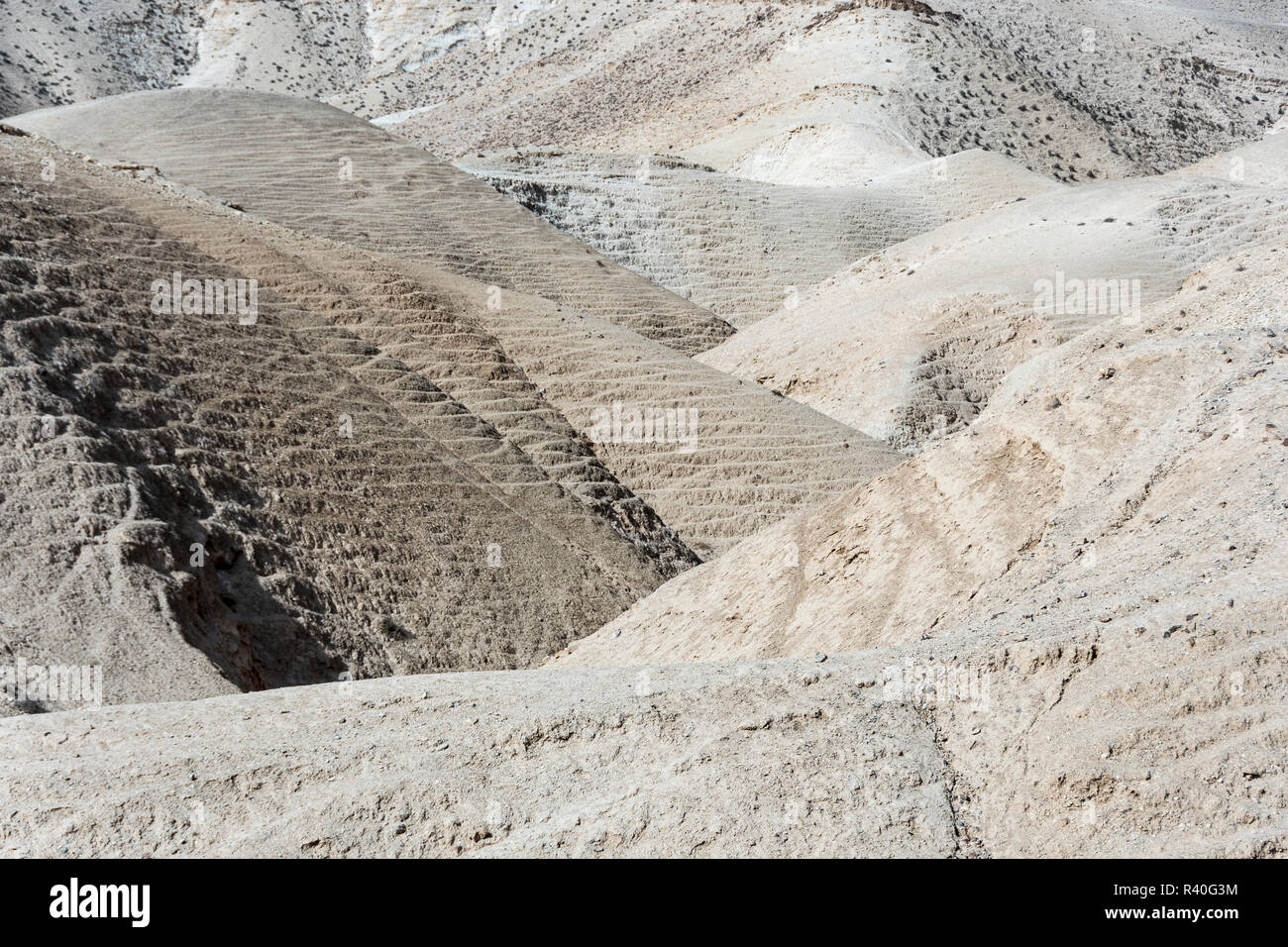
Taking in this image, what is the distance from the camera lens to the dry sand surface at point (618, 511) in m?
4.05

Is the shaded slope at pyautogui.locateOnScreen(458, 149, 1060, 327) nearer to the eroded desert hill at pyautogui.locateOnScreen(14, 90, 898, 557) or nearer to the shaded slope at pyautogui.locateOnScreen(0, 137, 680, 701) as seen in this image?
the eroded desert hill at pyautogui.locateOnScreen(14, 90, 898, 557)

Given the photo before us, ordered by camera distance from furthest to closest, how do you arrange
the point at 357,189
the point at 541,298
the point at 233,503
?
the point at 357,189, the point at 541,298, the point at 233,503

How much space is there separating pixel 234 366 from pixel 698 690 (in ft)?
19.7

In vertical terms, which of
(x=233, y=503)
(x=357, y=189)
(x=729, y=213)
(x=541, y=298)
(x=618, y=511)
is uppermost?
(x=729, y=213)

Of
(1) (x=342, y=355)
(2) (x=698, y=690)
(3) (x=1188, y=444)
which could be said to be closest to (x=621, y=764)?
(2) (x=698, y=690)

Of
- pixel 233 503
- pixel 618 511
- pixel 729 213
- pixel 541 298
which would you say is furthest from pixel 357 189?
pixel 233 503

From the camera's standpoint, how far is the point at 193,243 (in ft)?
38.4

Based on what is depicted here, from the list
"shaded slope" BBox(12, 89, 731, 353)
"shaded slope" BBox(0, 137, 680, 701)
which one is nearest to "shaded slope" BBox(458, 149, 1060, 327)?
"shaded slope" BBox(12, 89, 731, 353)

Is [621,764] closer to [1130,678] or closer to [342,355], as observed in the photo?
[1130,678]

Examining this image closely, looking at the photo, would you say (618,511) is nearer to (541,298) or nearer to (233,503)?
(233,503)

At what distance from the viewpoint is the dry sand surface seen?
4047 mm

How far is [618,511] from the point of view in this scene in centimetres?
1102

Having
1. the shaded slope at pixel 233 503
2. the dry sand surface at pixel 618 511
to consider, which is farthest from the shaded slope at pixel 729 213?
the shaded slope at pixel 233 503

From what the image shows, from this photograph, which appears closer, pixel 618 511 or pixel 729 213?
pixel 618 511
